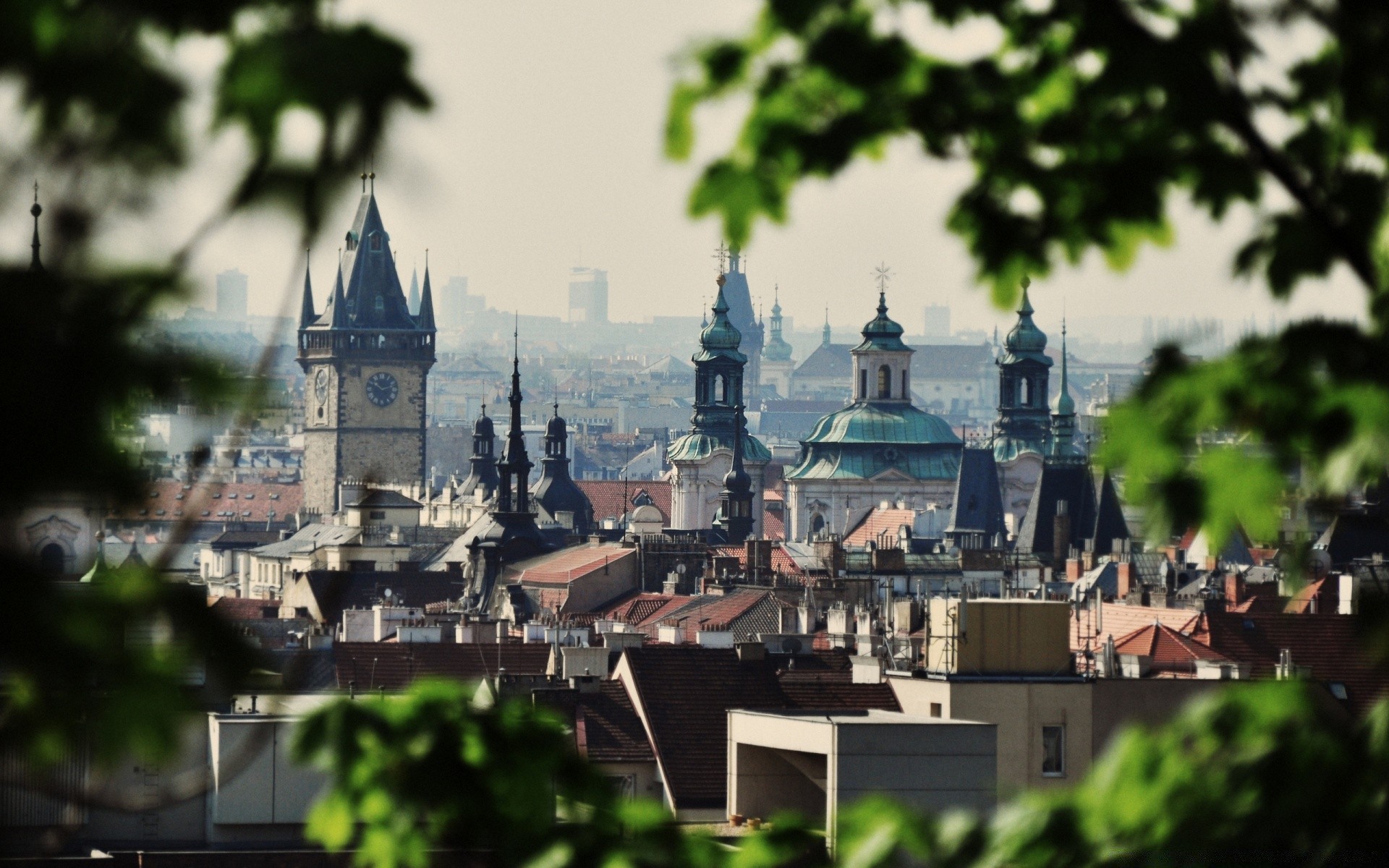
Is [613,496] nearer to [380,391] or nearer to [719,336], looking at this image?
[380,391]

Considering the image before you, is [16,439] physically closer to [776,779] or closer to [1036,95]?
[1036,95]

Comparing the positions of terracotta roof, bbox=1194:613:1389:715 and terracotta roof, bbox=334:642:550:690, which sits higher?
terracotta roof, bbox=1194:613:1389:715

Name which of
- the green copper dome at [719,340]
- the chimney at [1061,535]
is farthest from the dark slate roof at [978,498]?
the green copper dome at [719,340]

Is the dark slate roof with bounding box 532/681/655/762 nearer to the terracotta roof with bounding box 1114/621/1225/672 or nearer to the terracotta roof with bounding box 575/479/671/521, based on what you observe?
the terracotta roof with bounding box 1114/621/1225/672

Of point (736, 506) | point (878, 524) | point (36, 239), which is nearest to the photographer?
point (36, 239)

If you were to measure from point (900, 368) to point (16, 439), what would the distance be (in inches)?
4703

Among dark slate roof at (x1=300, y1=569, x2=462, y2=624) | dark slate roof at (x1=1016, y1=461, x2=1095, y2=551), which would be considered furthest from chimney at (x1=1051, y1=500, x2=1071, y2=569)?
dark slate roof at (x1=300, y1=569, x2=462, y2=624)

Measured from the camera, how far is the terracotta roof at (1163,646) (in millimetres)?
44812

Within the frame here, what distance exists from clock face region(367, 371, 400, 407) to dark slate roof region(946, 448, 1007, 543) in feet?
117

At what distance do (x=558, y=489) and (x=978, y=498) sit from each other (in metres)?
20.5

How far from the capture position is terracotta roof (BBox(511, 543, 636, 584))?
283ft

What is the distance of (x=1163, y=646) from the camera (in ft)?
152

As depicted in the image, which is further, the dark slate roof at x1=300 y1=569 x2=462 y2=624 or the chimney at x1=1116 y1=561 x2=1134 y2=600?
the dark slate roof at x1=300 y1=569 x2=462 y2=624

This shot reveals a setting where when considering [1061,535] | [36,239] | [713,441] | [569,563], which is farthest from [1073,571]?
[36,239]
